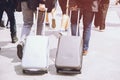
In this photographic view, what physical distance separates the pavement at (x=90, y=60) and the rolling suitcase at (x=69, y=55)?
0.14 meters

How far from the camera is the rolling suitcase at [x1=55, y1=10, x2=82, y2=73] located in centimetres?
636

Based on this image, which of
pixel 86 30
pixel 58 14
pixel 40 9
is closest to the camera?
pixel 40 9

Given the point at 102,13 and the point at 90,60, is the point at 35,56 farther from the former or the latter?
the point at 102,13

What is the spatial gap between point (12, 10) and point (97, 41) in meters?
1.91

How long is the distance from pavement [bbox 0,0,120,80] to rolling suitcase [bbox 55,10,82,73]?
139mm

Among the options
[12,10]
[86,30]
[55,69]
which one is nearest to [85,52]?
[86,30]

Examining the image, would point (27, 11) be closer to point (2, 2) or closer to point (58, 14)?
point (2, 2)

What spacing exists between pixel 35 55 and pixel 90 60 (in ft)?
4.31

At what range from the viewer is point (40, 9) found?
7008 mm

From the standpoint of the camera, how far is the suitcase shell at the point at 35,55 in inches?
249

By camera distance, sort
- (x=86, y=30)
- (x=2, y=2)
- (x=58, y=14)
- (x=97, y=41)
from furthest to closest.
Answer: (x=58, y=14), (x=97, y=41), (x=2, y=2), (x=86, y=30)

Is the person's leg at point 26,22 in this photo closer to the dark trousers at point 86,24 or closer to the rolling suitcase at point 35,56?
the rolling suitcase at point 35,56

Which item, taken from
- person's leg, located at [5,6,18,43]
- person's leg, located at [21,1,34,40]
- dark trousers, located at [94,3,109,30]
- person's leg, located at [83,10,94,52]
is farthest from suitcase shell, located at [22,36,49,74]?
dark trousers, located at [94,3,109,30]

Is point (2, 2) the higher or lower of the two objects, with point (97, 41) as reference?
higher
